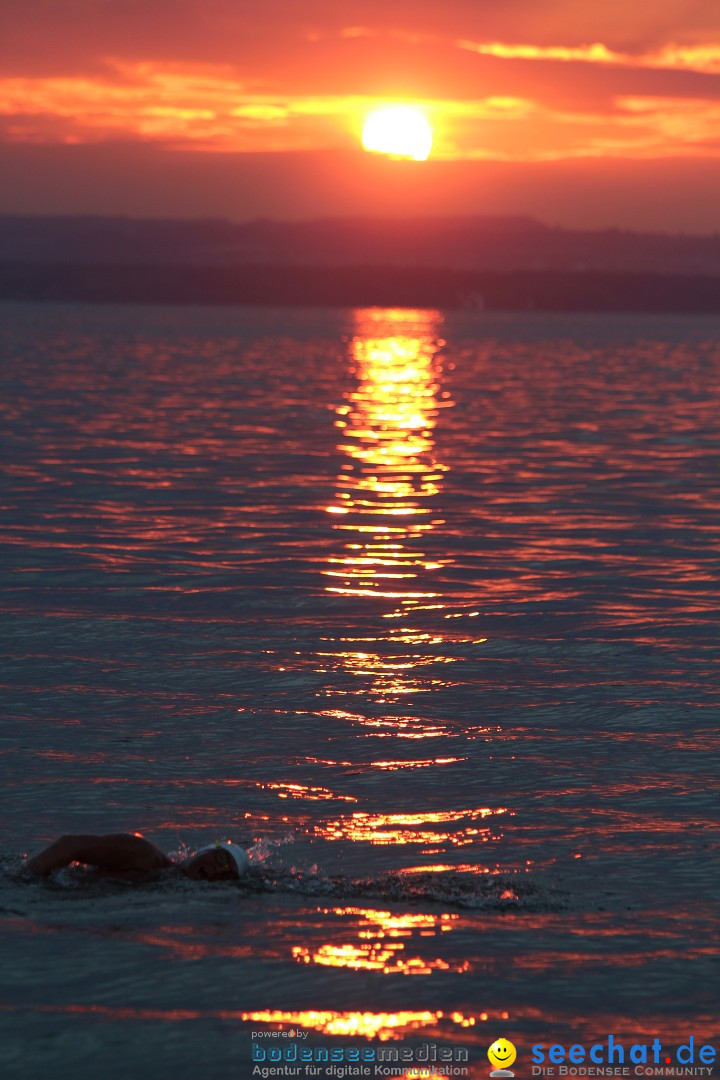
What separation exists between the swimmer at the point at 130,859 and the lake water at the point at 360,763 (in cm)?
10

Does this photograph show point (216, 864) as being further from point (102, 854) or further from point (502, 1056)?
point (502, 1056)

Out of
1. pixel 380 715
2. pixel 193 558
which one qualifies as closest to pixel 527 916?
pixel 380 715

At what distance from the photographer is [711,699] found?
14.4m

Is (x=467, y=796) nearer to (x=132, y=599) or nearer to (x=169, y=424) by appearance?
(x=132, y=599)

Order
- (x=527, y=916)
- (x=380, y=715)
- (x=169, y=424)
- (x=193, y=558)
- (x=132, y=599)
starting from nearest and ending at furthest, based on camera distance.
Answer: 1. (x=527, y=916)
2. (x=380, y=715)
3. (x=132, y=599)
4. (x=193, y=558)
5. (x=169, y=424)

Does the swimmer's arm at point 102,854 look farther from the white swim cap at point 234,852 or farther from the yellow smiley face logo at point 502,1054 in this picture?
the yellow smiley face logo at point 502,1054

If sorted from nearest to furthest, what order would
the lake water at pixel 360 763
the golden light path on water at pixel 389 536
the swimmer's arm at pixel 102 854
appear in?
1. the lake water at pixel 360 763
2. the swimmer's arm at pixel 102 854
3. the golden light path on water at pixel 389 536

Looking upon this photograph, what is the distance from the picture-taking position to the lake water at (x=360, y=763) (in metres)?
8.13

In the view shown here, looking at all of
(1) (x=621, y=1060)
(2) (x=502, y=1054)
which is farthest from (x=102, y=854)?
(1) (x=621, y=1060)

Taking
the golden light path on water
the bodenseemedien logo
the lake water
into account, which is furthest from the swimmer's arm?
the golden light path on water

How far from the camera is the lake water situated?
8.13 meters

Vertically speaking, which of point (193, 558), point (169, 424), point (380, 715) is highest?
point (169, 424)

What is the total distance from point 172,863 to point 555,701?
5487 mm

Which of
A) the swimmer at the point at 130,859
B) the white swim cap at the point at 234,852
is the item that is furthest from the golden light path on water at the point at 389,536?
the swimmer at the point at 130,859
